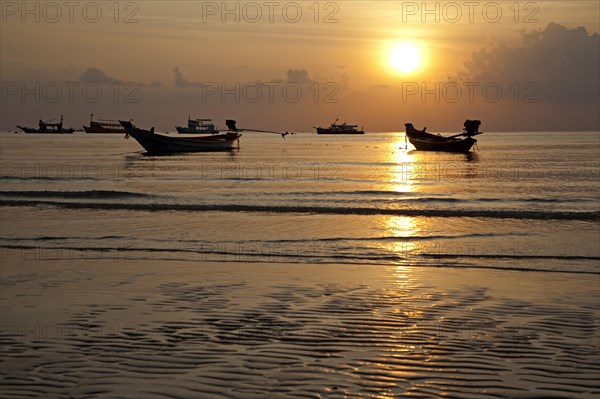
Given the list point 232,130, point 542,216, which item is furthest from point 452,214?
point 232,130

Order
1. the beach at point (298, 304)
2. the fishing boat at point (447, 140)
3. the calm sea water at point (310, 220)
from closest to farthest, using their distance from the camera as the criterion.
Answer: the beach at point (298, 304)
the calm sea water at point (310, 220)
the fishing boat at point (447, 140)

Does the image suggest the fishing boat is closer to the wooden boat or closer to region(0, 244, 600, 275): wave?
the wooden boat

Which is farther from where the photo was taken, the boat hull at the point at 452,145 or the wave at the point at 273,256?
the boat hull at the point at 452,145

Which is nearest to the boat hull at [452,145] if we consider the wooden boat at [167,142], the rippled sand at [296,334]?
the wooden boat at [167,142]

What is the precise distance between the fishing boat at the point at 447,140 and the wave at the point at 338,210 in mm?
54255

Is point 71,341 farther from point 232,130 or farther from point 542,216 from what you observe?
point 232,130

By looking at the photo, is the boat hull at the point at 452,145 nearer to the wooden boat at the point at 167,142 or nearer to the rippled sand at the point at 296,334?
the wooden boat at the point at 167,142

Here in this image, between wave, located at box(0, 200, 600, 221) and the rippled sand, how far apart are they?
12.4 metres


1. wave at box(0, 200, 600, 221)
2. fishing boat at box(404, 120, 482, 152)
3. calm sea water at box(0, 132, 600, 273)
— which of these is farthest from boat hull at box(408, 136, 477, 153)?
wave at box(0, 200, 600, 221)

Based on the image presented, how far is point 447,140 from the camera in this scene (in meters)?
83.9

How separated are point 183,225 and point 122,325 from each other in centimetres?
1276

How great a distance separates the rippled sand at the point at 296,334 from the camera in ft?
21.5

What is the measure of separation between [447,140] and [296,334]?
7795 cm

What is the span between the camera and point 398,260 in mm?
14727
